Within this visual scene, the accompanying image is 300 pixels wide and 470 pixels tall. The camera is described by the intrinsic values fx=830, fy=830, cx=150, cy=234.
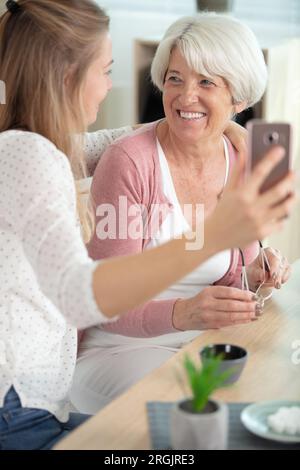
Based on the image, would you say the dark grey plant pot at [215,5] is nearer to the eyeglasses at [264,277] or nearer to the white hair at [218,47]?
the white hair at [218,47]

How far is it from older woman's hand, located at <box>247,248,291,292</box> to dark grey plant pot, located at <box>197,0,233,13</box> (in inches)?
80.4

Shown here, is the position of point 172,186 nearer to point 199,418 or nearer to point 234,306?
point 234,306

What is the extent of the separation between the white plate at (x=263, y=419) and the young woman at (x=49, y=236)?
0.72 ft

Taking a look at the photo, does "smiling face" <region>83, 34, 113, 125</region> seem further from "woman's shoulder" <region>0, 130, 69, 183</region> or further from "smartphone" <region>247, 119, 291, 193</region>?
"smartphone" <region>247, 119, 291, 193</region>

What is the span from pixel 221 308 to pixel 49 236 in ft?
1.76

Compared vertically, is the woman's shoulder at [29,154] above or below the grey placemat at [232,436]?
above

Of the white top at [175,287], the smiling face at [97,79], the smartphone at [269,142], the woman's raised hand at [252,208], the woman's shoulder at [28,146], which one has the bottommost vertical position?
the white top at [175,287]

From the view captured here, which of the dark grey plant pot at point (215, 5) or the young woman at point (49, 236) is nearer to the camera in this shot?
the young woman at point (49, 236)

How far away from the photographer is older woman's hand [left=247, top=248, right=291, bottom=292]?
1.81 m

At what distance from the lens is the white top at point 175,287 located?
6.10 feet

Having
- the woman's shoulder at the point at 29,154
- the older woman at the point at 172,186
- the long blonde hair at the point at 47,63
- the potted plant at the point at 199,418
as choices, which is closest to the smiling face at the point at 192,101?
the older woman at the point at 172,186

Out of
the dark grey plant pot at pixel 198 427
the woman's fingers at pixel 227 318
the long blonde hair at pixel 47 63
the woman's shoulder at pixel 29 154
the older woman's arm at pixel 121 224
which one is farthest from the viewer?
the older woman's arm at pixel 121 224
